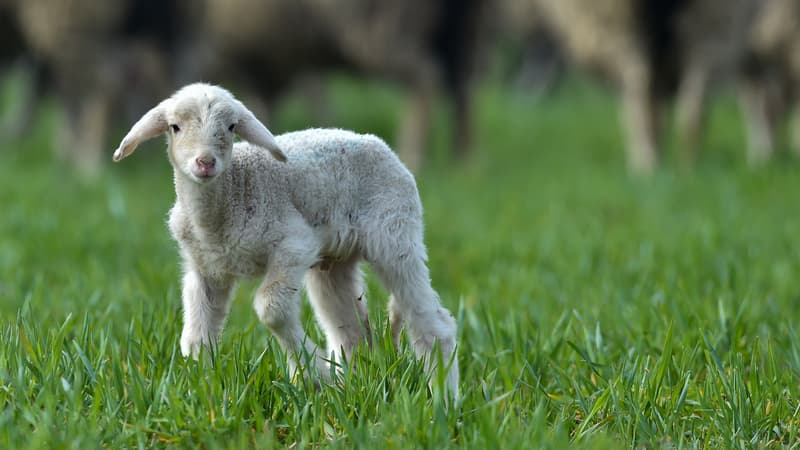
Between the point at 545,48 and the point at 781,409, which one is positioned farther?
the point at 545,48

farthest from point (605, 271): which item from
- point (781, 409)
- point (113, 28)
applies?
point (113, 28)

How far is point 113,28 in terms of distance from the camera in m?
8.08

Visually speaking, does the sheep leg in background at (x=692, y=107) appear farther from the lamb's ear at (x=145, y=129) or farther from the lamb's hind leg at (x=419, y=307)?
the lamb's ear at (x=145, y=129)

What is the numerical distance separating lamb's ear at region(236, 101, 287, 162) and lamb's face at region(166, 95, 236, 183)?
0.01 meters

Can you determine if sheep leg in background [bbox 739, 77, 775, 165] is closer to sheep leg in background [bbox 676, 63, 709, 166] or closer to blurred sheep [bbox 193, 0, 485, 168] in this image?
sheep leg in background [bbox 676, 63, 709, 166]

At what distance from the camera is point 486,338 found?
3.04 meters

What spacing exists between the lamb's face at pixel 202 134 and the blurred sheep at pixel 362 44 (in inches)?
250

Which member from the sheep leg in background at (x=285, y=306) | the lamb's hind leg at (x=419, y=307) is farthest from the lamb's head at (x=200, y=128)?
the lamb's hind leg at (x=419, y=307)

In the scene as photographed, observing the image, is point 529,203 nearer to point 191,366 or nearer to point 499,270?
point 499,270

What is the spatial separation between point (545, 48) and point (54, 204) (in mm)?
13498

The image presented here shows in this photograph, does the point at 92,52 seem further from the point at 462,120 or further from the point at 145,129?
the point at 145,129

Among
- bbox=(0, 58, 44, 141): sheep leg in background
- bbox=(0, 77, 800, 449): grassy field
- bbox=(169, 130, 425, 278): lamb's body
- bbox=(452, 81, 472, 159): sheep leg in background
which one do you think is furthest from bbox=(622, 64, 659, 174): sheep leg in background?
bbox=(169, 130, 425, 278): lamb's body

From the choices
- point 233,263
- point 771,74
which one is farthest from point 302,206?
point 771,74

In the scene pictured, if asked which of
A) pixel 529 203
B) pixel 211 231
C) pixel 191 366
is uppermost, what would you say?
pixel 211 231
